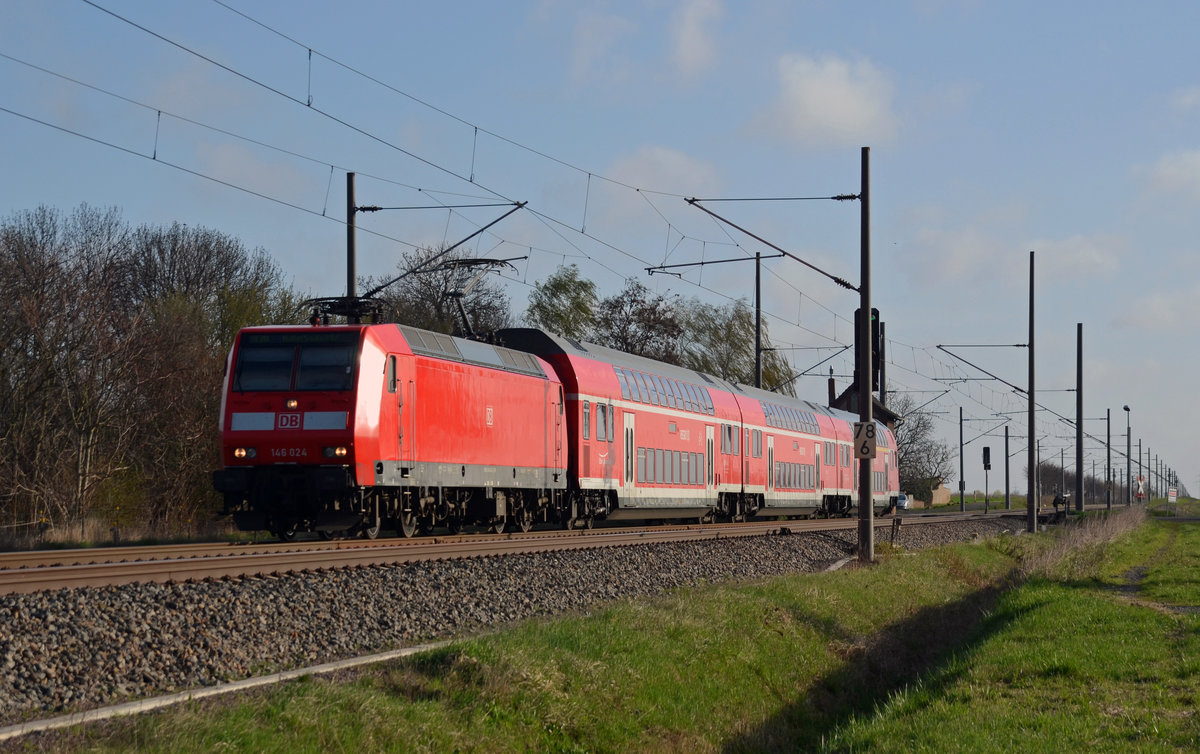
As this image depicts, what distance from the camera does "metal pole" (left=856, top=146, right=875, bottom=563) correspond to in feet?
78.3

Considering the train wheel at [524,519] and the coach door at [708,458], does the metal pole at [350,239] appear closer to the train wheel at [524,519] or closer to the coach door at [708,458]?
the train wheel at [524,519]

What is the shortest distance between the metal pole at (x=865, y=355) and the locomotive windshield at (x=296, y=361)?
9788mm

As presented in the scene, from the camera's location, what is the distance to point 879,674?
613 inches

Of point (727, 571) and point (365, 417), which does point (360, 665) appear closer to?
point (365, 417)

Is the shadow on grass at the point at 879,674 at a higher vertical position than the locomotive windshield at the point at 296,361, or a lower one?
lower

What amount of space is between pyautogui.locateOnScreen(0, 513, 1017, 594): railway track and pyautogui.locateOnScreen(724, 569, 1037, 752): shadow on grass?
17.5 feet

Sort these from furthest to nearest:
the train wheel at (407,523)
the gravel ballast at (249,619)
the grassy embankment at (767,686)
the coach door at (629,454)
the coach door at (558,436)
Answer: the coach door at (629,454) → the coach door at (558,436) → the train wheel at (407,523) → the gravel ballast at (249,619) → the grassy embankment at (767,686)

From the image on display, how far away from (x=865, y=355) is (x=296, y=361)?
10.6m

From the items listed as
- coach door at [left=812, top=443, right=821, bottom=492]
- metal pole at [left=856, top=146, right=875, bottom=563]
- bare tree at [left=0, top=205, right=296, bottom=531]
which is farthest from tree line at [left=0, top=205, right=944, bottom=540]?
coach door at [left=812, top=443, right=821, bottom=492]

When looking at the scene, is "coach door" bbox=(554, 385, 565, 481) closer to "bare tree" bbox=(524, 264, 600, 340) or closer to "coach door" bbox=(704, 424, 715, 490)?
"coach door" bbox=(704, 424, 715, 490)

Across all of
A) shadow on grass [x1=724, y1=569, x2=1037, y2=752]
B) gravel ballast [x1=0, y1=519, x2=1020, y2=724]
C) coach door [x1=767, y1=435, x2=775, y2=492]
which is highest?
coach door [x1=767, y1=435, x2=775, y2=492]

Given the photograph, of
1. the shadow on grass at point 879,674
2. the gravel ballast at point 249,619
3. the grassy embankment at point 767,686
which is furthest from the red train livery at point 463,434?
the shadow on grass at point 879,674

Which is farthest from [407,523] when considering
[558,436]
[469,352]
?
[558,436]

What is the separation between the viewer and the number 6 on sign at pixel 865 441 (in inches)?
923
